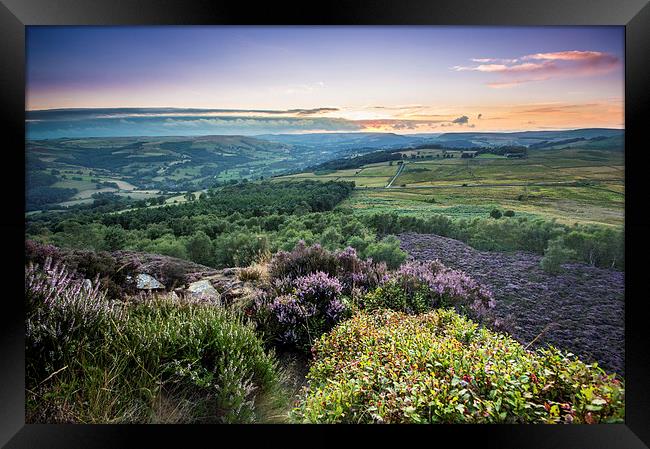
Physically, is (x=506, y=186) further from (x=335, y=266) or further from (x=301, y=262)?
(x=301, y=262)

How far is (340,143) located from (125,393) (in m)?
2.77

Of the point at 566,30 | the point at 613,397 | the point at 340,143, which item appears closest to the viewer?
the point at 613,397

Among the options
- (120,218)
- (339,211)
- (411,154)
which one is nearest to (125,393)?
(120,218)

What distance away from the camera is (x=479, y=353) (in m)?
3.71

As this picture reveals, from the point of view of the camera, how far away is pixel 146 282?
4.27 meters

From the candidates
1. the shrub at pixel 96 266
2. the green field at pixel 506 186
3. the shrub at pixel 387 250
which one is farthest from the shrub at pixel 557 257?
the shrub at pixel 96 266

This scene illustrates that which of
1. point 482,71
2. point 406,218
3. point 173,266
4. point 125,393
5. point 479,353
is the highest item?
point 482,71

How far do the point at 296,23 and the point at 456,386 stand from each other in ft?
9.74

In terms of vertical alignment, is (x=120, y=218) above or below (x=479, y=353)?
above

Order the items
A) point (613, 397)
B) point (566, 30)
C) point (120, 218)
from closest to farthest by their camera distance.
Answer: point (613, 397), point (566, 30), point (120, 218)

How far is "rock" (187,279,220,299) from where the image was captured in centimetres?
427

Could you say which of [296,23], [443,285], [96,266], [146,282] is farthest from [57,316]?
[443,285]

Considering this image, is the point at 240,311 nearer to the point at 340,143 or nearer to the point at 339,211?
the point at 339,211

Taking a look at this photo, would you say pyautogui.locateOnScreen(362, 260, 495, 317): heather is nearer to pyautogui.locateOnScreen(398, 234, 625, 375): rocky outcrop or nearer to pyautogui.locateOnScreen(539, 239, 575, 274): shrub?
pyautogui.locateOnScreen(398, 234, 625, 375): rocky outcrop
